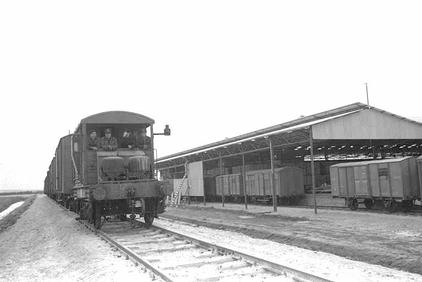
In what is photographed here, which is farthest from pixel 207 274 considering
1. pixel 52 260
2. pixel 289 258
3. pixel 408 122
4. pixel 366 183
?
pixel 408 122

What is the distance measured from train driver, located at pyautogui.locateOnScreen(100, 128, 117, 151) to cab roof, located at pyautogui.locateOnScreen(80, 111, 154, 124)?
398mm

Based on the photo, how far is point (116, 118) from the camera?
46.0 ft

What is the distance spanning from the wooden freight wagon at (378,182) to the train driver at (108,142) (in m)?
11.5

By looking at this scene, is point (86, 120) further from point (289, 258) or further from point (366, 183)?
point (366, 183)

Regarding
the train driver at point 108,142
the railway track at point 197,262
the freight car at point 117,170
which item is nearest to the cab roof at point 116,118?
the freight car at point 117,170

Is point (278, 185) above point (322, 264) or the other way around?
above

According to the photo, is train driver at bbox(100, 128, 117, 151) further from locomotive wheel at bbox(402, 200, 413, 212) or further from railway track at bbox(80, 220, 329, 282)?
locomotive wheel at bbox(402, 200, 413, 212)

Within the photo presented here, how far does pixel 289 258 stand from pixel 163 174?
141ft

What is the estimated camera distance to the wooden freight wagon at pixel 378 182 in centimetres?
1752

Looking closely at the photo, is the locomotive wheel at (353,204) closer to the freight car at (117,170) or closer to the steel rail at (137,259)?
the freight car at (117,170)

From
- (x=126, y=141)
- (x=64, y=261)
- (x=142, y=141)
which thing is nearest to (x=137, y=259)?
(x=64, y=261)

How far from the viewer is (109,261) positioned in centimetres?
841

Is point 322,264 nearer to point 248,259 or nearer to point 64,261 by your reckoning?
point 248,259

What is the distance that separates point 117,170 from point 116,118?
182 cm
